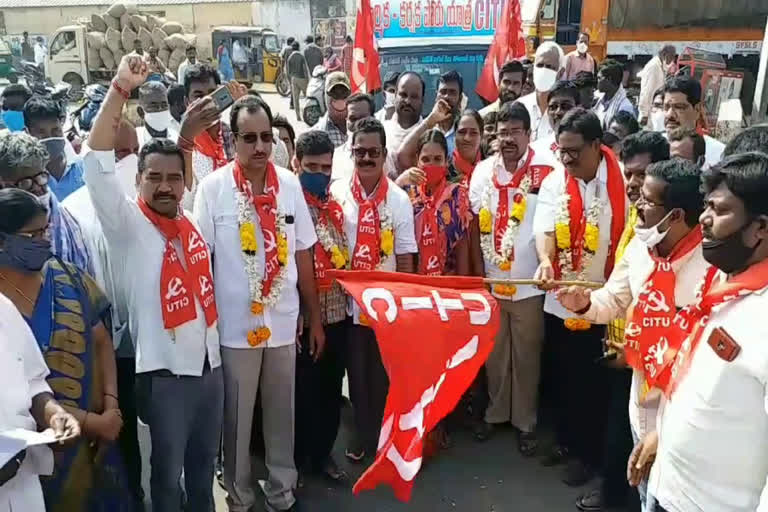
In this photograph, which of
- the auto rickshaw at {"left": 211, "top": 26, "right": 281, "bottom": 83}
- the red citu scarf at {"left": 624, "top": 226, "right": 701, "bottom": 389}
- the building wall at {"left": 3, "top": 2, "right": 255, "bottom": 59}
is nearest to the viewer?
the red citu scarf at {"left": 624, "top": 226, "right": 701, "bottom": 389}

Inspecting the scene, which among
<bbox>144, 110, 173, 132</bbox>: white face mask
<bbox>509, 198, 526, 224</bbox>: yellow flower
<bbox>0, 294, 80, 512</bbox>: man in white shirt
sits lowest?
<bbox>0, 294, 80, 512</bbox>: man in white shirt

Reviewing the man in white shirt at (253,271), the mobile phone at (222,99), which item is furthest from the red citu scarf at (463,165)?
the mobile phone at (222,99)

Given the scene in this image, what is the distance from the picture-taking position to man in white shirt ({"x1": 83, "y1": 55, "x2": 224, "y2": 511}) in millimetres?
2770

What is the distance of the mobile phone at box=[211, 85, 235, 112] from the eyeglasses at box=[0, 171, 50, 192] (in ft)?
2.72

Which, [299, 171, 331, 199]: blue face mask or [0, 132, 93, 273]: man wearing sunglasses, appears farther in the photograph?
[299, 171, 331, 199]: blue face mask

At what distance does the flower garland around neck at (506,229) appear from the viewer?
388cm

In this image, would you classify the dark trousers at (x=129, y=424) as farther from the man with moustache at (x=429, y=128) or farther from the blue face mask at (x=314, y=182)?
the man with moustache at (x=429, y=128)

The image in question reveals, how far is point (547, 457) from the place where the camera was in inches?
159

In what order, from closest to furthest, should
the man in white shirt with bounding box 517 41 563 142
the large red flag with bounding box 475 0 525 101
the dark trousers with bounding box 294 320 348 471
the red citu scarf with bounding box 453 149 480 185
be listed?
1. the dark trousers with bounding box 294 320 348 471
2. the red citu scarf with bounding box 453 149 480 185
3. the man in white shirt with bounding box 517 41 563 142
4. the large red flag with bounding box 475 0 525 101

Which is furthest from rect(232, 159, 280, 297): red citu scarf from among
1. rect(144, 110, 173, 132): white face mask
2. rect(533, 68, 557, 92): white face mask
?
rect(533, 68, 557, 92): white face mask

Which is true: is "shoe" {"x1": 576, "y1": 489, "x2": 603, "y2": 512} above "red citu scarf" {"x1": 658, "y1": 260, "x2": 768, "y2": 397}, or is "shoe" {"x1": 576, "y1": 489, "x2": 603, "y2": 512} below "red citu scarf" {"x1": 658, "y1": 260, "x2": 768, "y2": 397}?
below

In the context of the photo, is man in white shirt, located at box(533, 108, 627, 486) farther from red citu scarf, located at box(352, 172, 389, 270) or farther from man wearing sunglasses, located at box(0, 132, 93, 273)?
man wearing sunglasses, located at box(0, 132, 93, 273)

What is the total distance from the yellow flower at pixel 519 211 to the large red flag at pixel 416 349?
869mm

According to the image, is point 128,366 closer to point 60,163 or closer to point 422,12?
point 60,163
